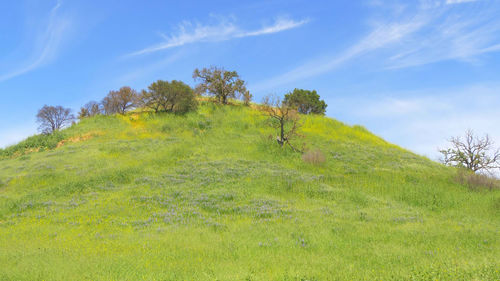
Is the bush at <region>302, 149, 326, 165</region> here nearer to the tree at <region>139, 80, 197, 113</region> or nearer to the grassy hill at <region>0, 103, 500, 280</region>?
the grassy hill at <region>0, 103, 500, 280</region>

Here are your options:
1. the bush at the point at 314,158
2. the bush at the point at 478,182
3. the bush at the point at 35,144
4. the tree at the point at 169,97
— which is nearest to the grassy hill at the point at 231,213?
the bush at the point at 35,144

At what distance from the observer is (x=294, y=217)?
47.5 feet

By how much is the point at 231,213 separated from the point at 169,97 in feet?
100

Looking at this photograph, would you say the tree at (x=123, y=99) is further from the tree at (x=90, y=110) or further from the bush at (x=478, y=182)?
the bush at (x=478, y=182)

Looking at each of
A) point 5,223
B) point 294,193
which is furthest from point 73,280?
point 294,193

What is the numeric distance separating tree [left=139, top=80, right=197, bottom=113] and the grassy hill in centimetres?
832

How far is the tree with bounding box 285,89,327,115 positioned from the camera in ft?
194

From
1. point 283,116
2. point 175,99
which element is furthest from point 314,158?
point 175,99

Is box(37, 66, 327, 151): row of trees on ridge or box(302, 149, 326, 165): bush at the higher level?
box(37, 66, 327, 151): row of trees on ridge

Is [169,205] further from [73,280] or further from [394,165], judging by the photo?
[394,165]

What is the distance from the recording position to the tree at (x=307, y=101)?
59.3m

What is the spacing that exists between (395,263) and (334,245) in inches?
84.7

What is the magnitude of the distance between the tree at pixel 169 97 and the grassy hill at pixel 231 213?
832 centimetres

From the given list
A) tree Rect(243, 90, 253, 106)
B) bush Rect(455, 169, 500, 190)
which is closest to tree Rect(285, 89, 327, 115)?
tree Rect(243, 90, 253, 106)
